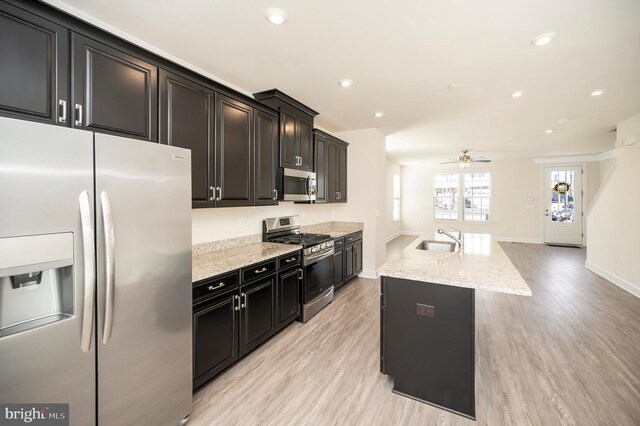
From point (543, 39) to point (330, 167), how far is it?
2.97m

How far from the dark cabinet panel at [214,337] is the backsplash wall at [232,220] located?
31.8 inches

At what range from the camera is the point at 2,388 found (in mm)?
1071

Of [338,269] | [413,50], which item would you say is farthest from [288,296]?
[413,50]

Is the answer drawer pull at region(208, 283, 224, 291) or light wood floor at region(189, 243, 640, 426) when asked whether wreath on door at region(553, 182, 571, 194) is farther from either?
drawer pull at region(208, 283, 224, 291)

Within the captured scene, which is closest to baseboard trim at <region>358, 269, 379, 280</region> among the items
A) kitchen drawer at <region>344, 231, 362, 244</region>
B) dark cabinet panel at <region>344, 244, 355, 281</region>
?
dark cabinet panel at <region>344, 244, 355, 281</region>

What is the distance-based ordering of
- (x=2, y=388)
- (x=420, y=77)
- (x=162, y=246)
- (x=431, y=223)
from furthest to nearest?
(x=431, y=223), (x=420, y=77), (x=162, y=246), (x=2, y=388)

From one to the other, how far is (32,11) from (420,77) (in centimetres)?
298

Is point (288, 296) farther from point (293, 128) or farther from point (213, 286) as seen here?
point (293, 128)

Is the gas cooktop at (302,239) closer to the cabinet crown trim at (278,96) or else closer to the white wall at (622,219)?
the cabinet crown trim at (278,96)

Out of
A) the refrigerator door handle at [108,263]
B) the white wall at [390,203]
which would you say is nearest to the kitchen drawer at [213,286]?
the refrigerator door handle at [108,263]

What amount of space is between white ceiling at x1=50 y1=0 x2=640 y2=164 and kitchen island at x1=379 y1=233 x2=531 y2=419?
1821mm

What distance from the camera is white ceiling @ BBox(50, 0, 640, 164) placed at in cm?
185

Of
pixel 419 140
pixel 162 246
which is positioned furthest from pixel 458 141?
pixel 162 246

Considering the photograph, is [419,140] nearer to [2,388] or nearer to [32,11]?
[32,11]
